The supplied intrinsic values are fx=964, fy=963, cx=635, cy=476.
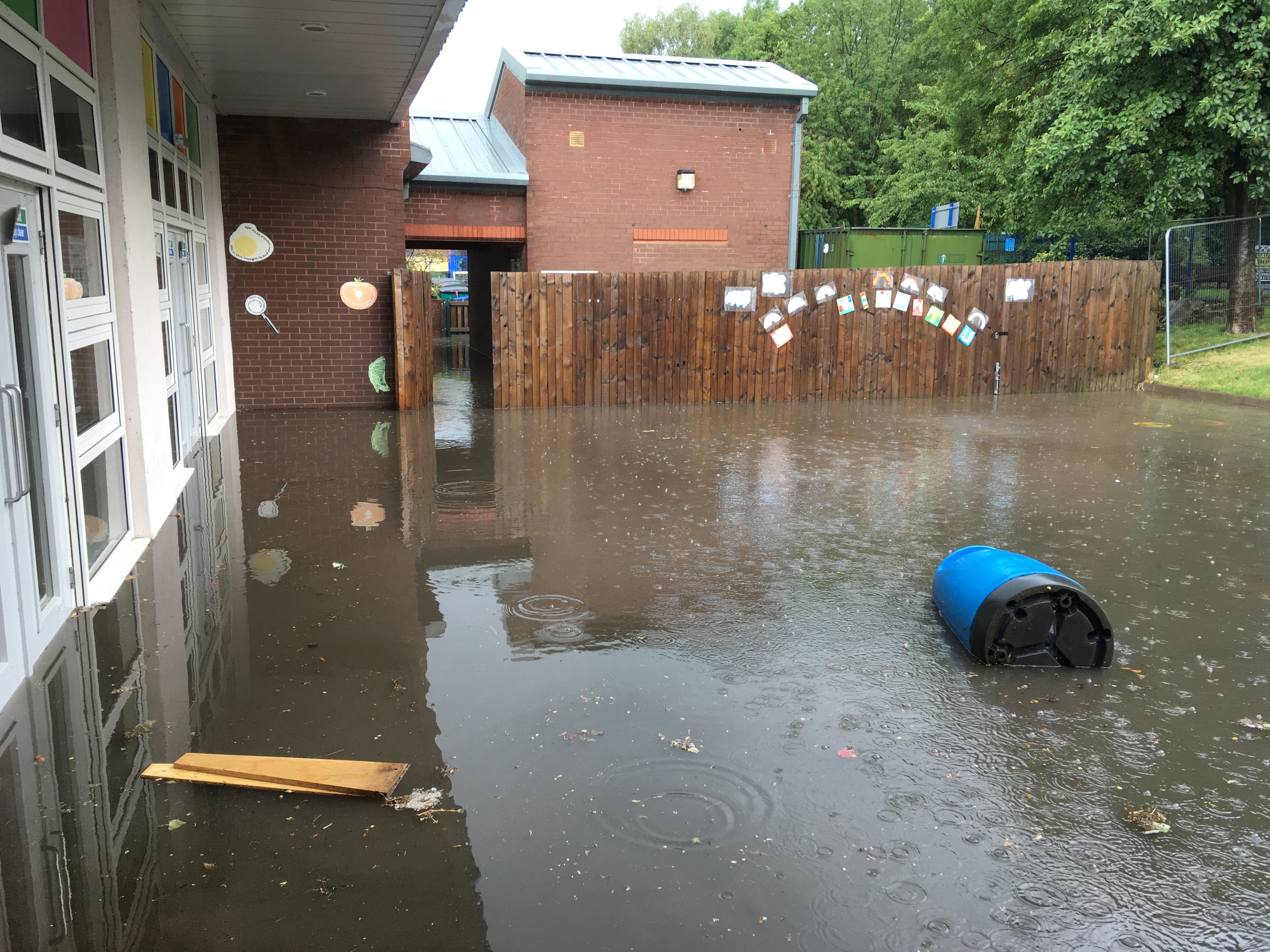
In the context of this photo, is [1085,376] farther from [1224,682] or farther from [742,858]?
[742,858]

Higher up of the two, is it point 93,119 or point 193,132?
point 193,132

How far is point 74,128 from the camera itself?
5.43 metres

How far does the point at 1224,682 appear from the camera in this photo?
454cm

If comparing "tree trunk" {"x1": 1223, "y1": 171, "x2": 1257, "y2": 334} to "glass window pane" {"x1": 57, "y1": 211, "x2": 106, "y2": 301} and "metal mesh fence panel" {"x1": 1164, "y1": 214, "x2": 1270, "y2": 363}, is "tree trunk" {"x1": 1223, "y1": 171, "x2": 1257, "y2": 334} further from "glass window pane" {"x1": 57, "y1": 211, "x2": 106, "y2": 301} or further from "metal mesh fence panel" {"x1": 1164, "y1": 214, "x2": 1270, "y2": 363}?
"glass window pane" {"x1": 57, "y1": 211, "x2": 106, "y2": 301}

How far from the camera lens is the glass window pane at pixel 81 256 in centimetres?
524

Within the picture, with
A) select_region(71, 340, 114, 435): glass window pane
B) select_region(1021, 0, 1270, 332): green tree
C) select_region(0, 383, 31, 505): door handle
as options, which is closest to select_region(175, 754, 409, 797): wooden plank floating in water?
select_region(0, 383, 31, 505): door handle

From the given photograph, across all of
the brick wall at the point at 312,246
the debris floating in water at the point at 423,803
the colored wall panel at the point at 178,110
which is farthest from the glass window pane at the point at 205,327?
the debris floating in water at the point at 423,803

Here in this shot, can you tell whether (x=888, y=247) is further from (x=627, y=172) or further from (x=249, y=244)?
(x=249, y=244)

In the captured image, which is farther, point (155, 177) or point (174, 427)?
point (174, 427)

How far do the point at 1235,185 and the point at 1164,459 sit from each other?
10.4 metres

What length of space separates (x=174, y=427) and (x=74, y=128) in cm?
350

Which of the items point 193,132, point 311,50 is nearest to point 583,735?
point 311,50

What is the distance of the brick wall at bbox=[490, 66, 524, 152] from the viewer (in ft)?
61.1

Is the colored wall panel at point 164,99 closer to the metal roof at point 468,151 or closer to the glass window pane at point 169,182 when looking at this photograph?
the glass window pane at point 169,182
